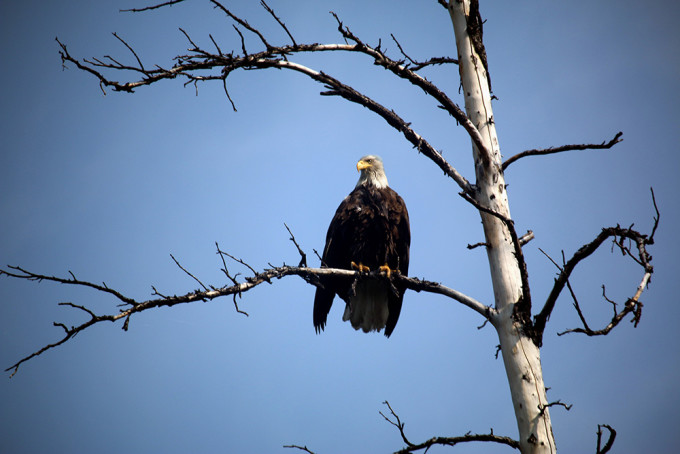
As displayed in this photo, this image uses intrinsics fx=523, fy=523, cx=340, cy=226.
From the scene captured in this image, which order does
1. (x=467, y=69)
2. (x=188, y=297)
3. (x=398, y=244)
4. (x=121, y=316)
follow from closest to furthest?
(x=121, y=316), (x=188, y=297), (x=467, y=69), (x=398, y=244)

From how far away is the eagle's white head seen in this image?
6.82m

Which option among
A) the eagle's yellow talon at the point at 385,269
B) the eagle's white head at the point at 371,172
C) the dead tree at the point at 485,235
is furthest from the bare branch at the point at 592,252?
the eagle's white head at the point at 371,172

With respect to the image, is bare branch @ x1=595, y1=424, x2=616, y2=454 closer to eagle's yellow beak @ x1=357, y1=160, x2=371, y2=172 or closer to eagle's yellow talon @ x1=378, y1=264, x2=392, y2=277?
eagle's yellow talon @ x1=378, y1=264, x2=392, y2=277

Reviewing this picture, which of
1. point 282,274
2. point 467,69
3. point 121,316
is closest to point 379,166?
point 467,69

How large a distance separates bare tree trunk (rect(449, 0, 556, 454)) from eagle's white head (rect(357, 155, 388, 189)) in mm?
2768

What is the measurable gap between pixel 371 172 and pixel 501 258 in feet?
11.7

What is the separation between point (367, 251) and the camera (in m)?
6.16

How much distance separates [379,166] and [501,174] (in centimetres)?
336

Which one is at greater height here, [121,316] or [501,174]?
[501,174]

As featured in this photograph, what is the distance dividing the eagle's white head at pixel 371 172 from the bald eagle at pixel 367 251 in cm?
7

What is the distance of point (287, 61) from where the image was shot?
149 inches

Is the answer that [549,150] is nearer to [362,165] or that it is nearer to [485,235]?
[485,235]

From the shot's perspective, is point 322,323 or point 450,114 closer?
point 450,114

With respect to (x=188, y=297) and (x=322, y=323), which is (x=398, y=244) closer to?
(x=322, y=323)
